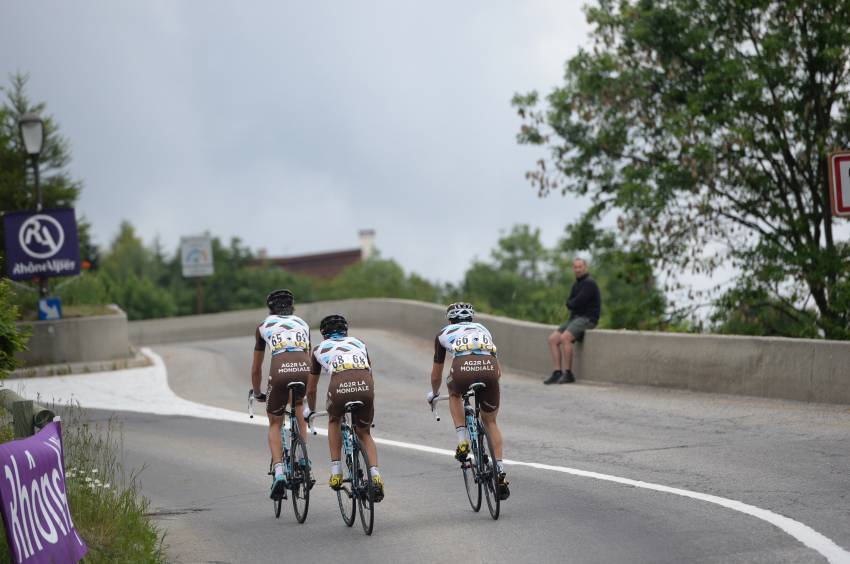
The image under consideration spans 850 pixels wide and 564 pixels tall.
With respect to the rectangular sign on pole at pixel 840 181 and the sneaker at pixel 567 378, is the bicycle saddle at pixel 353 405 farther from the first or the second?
the sneaker at pixel 567 378

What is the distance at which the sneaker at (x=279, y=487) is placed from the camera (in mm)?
10547

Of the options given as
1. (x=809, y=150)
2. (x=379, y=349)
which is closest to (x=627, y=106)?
(x=809, y=150)

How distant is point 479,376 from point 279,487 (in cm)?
192

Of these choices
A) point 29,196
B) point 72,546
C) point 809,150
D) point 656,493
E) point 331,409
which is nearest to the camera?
point 72,546

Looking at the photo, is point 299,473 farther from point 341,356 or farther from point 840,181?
point 840,181

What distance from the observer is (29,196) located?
129 feet

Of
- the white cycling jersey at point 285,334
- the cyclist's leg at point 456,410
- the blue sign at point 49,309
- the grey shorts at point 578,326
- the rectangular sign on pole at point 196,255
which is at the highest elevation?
the rectangular sign on pole at point 196,255

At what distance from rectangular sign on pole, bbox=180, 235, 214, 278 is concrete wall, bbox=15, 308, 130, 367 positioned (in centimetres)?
3377

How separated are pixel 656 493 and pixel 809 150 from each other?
1648cm

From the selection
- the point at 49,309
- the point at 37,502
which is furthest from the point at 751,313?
the point at 37,502

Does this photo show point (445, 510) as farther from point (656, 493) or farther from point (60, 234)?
point (60, 234)

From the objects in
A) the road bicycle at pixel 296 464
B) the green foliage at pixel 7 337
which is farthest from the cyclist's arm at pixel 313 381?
the green foliage at pixel 7 337

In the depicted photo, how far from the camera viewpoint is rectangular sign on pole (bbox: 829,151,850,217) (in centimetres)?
1216

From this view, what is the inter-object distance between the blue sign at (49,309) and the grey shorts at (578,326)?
11954mm
